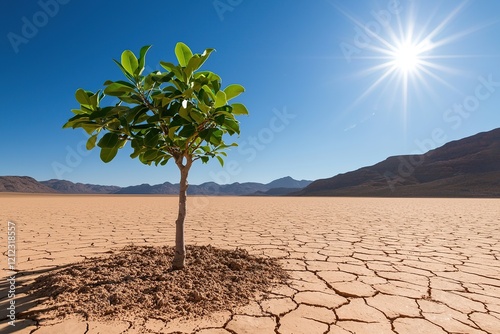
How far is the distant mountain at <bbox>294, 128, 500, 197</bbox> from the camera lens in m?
27.0

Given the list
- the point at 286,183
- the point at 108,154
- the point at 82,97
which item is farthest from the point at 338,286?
the point at 286,183

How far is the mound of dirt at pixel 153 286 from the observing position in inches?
55.6

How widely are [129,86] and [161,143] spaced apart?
0.44 meters

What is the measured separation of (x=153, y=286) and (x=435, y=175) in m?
47.1

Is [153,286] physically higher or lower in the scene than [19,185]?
lower

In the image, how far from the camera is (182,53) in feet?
4.59

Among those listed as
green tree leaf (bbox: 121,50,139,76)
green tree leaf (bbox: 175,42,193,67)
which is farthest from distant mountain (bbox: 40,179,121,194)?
green tree leaf (bbox: 175,42,193,67)

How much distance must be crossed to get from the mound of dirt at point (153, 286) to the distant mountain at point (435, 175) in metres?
29.1

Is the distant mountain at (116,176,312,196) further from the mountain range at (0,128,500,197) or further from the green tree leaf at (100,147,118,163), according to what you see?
the green tree leaf at (100,147,118,163)

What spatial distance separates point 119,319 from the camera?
133cm

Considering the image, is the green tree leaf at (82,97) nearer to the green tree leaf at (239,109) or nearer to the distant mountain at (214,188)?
the green tree leaf at (239,109)

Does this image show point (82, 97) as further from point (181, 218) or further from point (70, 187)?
point (70, 187)

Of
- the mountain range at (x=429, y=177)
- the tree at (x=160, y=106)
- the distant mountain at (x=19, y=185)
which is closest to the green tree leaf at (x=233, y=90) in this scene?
the tree at (x=160, y=106)

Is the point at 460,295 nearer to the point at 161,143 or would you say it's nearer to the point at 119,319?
the point at 119,319
